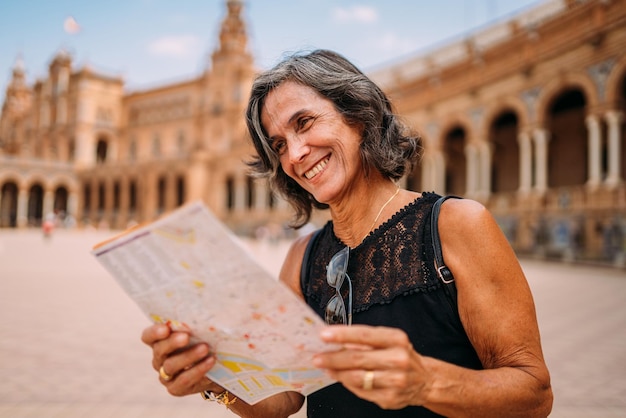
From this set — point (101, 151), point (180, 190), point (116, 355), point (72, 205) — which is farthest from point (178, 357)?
point (101, 151)

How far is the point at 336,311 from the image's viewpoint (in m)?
1.49

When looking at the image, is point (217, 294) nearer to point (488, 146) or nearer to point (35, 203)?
point (488, 146)

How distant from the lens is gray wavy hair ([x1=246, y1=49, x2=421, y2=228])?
1577 millimetres

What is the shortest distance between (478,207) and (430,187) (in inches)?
933

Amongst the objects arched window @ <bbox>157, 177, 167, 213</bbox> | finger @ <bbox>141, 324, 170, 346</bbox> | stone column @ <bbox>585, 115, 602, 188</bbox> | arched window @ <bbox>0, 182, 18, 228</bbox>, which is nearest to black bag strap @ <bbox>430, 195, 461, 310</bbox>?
finger @ <bbox>141, 324, 170, 346</bbox>

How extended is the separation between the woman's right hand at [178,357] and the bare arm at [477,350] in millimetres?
418

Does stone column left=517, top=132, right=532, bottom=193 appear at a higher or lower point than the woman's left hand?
higher

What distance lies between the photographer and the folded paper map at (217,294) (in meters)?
1.04

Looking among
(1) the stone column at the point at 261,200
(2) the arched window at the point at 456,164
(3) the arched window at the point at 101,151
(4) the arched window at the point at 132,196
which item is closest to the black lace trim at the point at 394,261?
(2) the arched window at the point at 456,164

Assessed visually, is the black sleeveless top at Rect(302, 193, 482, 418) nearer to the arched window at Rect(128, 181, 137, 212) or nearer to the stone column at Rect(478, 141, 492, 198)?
the stone column at Rect(478, 141, 492, 198)

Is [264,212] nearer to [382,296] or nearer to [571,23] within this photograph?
[571,23]

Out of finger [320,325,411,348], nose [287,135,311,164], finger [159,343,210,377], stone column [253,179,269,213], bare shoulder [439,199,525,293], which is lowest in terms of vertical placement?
finger [159,343,210,377]

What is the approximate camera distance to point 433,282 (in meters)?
1.36

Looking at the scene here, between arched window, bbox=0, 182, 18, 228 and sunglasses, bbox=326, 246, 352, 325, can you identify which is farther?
arched window, bbox=0, 182, 18, 228
